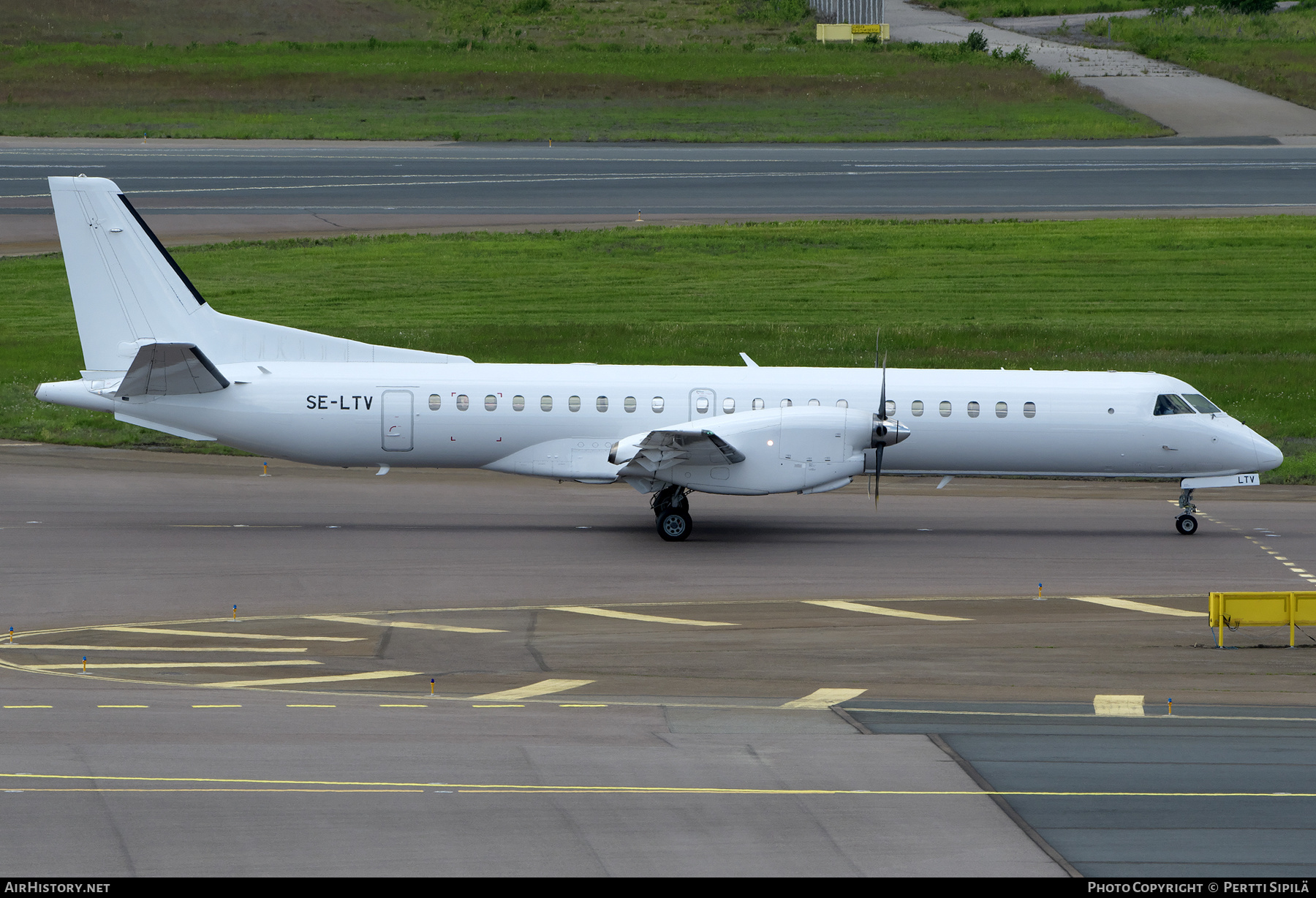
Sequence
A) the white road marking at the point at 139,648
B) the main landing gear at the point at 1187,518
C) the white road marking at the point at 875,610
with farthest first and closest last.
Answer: the main landing gear at the point at 1187,518, the white road marking at the point at 875,610, the white road marking at the point at 139,648

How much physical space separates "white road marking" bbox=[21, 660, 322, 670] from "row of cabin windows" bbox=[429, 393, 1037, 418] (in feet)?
26.4

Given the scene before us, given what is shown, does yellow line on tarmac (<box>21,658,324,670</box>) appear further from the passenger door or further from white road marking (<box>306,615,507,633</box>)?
the passenger door

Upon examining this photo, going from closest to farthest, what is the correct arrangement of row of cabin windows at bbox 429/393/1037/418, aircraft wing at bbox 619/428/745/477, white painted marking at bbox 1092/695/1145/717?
1. white painted marking at bbox 1092/695/1145/717
2. aircraft wing at bbox 619/428/745/477
3. row of cabin windows at bbox 429/393/1037/418

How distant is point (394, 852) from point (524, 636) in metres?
7.35

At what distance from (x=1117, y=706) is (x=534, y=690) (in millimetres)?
7011

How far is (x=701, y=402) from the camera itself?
2544cm

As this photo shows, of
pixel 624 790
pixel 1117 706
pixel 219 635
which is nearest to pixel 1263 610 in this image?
pixel 1117 706

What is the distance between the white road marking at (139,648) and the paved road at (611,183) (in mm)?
33738

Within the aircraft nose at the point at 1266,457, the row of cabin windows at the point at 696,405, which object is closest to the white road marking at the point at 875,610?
the row of cabin windows at the point at 696,405

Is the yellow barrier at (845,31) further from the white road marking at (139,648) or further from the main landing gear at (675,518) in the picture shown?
the white road marking at (139,648)

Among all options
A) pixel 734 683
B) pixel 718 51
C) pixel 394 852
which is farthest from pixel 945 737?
pixel 718 51

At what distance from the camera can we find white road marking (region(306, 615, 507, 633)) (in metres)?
19.6

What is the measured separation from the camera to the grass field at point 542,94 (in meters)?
69.8

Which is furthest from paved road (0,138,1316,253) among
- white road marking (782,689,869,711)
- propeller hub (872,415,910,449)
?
white road marking (782,689,869,711)
